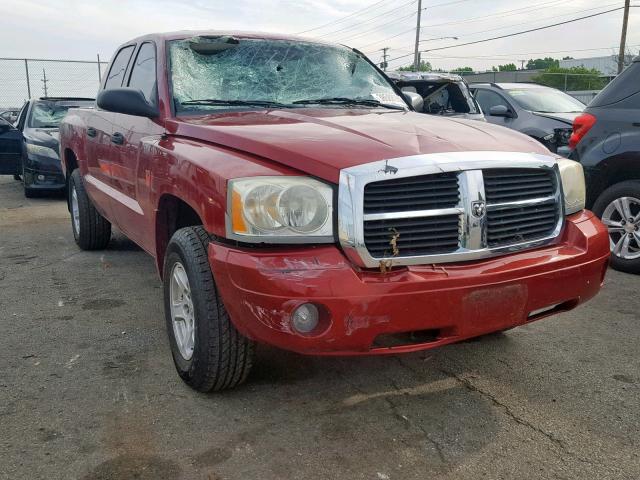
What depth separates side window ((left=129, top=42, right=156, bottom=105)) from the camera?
3884mm

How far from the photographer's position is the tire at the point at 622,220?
5125mm

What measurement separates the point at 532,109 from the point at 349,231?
7949 mm

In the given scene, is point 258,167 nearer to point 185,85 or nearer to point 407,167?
point 407,167

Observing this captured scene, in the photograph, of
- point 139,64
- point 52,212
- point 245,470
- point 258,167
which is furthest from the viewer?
point 52,212

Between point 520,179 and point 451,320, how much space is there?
76 centimetres

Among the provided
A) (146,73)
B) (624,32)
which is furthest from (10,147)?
(624,32)

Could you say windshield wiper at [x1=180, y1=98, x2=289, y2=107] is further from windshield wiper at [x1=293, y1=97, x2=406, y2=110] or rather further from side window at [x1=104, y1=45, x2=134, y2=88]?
side window at [x1=104, y1=45, x2=134, y2=88]

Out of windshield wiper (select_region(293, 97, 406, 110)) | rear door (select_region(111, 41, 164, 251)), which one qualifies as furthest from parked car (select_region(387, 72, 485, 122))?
rear door (select_region(111, 41, 164, 251))

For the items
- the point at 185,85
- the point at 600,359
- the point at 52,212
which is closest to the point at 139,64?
the point at 185,85

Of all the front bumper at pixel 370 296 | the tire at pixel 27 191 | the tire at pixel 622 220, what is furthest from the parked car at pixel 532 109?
the tire at pixel 27 191

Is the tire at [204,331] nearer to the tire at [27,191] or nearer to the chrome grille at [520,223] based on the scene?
the chrome grille at [520,223]

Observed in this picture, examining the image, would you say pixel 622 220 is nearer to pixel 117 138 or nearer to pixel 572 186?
pixel 572 186

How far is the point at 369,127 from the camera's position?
120 inches

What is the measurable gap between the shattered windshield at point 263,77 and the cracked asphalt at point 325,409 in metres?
1.45
